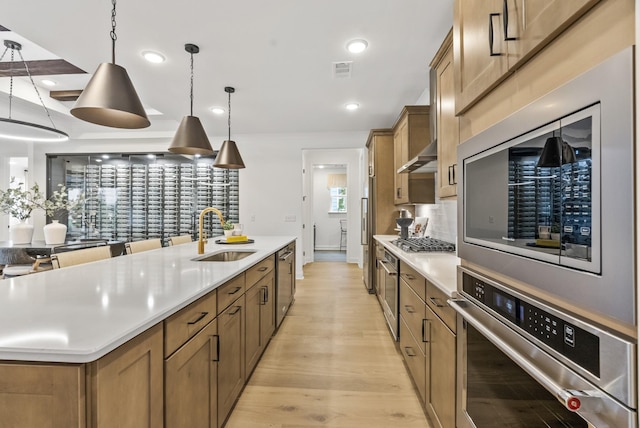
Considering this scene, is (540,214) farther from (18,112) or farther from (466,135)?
(18,112)

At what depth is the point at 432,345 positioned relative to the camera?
5.28 ft

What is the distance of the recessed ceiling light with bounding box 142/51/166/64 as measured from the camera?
2.73m

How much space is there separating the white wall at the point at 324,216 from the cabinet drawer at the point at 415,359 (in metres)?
6.74

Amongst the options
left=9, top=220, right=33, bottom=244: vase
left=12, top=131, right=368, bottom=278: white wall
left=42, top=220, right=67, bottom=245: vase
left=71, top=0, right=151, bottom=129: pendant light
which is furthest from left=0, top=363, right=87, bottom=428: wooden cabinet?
left=12, top=131, right=368, bottom=278: white wall

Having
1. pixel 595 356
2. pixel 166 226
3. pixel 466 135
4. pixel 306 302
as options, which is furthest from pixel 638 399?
pixel 166 226

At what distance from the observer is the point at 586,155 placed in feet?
1.93

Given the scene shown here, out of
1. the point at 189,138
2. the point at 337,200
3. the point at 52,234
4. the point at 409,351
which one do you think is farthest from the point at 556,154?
the point at 337,200

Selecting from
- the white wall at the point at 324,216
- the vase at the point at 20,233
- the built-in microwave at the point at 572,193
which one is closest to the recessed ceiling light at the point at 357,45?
the built-in microwave at the point at 572,193

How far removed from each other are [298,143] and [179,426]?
4956mm

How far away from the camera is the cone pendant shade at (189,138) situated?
99.7 inches

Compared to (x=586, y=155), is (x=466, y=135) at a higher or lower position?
higher

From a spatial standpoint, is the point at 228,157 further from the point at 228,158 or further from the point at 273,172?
the point at 273,172

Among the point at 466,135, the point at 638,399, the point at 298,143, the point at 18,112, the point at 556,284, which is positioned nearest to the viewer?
the point at 638,399

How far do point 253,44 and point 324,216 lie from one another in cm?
681
